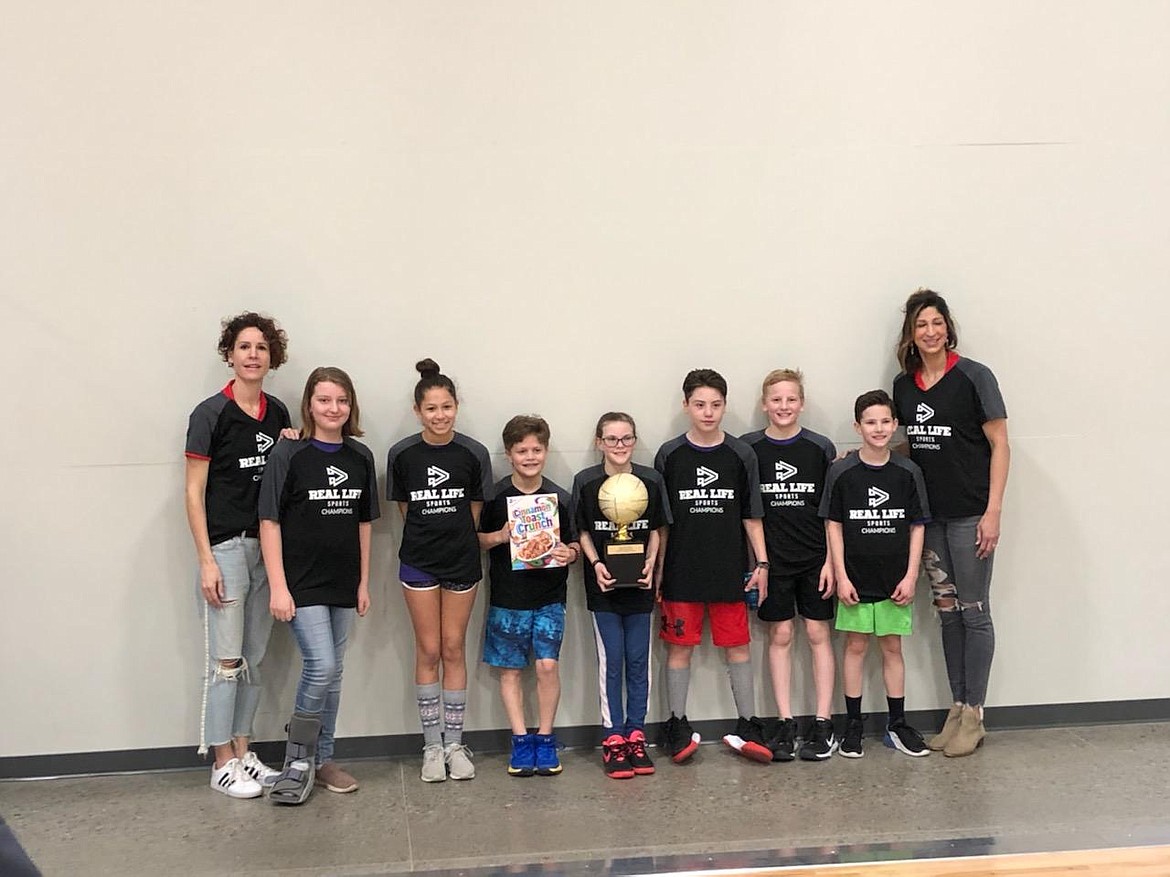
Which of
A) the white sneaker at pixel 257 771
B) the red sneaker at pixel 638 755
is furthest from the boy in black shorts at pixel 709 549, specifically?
the white sneaker at pixel 257 771

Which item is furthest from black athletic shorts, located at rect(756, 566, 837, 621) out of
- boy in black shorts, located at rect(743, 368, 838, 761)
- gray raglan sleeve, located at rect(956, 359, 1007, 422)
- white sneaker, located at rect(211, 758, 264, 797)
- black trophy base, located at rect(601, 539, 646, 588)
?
white sneaker, located at rect(211, 758, 264, 797)

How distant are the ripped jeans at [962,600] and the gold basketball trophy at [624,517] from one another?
49.9 inches

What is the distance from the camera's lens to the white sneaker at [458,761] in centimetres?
402

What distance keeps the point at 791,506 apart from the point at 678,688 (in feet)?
2.89

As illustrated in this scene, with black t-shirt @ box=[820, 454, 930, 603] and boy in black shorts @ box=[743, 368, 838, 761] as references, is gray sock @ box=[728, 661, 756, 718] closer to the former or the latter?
boy in black shorts @ box=[743, 368, 838, 761]

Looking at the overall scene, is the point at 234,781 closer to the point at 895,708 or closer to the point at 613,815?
the point at 613,815

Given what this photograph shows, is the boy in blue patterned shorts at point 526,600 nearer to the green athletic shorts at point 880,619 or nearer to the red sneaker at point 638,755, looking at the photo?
the red sneaker at point 638,755

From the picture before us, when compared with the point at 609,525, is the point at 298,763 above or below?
below

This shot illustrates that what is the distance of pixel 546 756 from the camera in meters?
4.06

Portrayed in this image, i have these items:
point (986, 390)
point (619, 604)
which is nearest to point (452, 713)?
point (619, 604)

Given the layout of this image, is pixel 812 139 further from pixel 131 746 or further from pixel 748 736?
pixel 131 746

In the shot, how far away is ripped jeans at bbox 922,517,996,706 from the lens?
4.27 metres

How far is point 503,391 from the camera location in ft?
14.0

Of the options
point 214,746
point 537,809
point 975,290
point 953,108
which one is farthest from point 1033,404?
point 214,746
